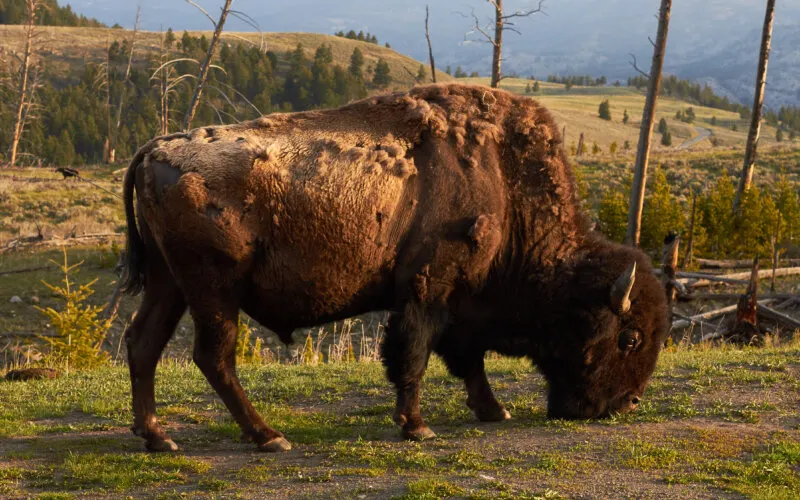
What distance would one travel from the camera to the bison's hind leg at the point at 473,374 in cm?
715

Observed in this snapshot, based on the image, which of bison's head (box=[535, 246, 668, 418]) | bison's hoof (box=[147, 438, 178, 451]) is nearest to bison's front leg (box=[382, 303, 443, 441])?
bison's head (box=[535, 246, 668, 418])

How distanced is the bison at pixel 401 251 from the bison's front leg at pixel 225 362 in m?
0.01

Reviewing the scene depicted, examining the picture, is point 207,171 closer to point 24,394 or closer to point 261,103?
point 24,394

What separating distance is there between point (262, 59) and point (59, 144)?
2672 centimetres

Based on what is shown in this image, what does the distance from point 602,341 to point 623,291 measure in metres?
0.50

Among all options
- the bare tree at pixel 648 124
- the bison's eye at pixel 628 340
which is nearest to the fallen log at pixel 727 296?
the bare tree at pixel 648 124

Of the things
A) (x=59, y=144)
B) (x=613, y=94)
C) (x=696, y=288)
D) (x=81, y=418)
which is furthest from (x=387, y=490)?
(x=613, y=94)

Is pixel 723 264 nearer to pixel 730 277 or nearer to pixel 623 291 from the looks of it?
pixel 730 277

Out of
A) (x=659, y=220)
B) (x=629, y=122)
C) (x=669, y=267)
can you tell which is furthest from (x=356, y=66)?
(x=669, y=267)

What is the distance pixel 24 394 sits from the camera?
8.83 meters

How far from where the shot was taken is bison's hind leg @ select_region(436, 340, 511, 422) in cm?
715

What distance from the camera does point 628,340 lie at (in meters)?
6.79

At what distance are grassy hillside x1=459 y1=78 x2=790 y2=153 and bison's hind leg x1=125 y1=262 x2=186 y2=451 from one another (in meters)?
63.7

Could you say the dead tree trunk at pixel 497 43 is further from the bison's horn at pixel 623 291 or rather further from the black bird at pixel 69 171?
the bison's horn at pixel 623 291
